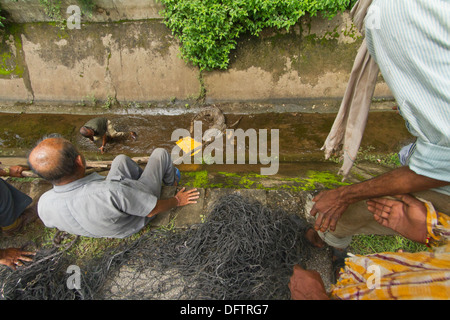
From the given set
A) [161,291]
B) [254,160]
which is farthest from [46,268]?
[254,160]

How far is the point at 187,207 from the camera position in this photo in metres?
→ 3.22

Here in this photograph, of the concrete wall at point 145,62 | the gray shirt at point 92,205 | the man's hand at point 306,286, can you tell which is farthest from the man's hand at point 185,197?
the concrete wall at point 145,62

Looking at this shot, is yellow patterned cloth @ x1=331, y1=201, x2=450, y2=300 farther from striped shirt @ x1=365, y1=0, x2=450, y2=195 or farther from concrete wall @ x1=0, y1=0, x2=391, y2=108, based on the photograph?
concrete wall @ x1=0, y1=0, x2=391, y2=108

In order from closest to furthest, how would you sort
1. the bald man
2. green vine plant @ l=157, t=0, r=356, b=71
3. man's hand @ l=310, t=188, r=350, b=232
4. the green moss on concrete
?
man's hand @ l=310, t=188, r=350, b=232, the bald man, the green moss on concrete, green vine plant @ l=157, t=0, r=356, b=71

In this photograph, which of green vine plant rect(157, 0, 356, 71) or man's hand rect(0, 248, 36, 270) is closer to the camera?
man's hand rect(0, 248, 36, 270)

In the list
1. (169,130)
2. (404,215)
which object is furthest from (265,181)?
(169,130)

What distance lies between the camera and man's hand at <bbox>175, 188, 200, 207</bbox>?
322 cm

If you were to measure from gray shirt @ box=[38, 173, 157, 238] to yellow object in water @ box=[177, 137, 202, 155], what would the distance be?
3143 millimetres

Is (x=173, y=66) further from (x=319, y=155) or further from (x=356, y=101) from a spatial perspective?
(x=356, y=101)

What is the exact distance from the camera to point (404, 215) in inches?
73.5

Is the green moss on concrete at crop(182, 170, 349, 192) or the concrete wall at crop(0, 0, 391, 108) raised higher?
the concrete wall at crop(0, 0, 391, 108)

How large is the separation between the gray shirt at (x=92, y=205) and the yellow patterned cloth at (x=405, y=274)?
79.0 inches

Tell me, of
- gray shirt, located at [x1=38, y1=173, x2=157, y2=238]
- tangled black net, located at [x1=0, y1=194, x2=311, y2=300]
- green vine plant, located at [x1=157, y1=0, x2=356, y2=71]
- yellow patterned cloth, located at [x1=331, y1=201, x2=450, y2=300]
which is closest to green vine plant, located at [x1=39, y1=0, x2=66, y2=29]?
green vine plant, located at [x1=157, y1=0, x2=356, y2=71]

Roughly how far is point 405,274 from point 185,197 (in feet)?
7.89
